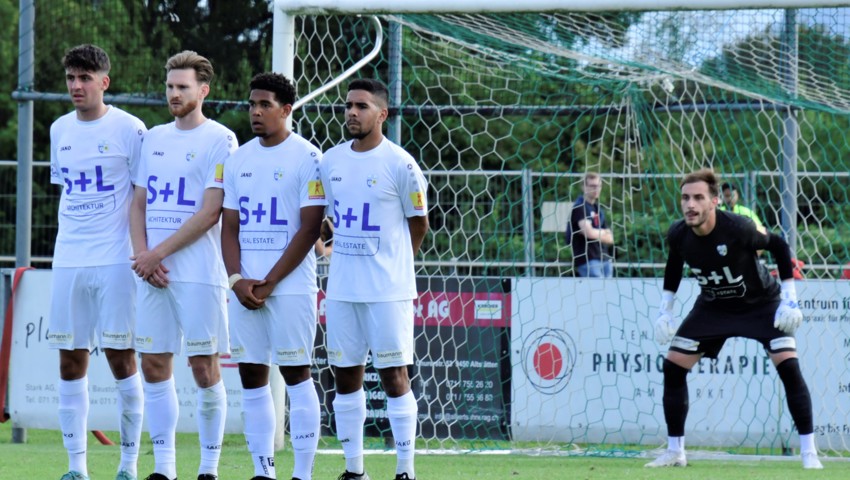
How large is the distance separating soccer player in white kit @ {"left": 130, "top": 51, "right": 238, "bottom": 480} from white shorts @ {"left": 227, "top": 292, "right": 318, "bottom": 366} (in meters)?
0.16

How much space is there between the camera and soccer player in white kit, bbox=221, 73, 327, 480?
239 inches

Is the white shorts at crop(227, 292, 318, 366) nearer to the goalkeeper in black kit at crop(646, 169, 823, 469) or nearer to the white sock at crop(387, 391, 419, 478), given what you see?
the white sock at crop(387, 391, 419, 478)

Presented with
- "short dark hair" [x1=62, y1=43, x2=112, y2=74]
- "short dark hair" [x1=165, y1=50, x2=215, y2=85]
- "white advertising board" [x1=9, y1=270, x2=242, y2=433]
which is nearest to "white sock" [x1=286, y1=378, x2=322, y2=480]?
"short dark hair" [x1=165, y1=50, x2=215, y2=85]

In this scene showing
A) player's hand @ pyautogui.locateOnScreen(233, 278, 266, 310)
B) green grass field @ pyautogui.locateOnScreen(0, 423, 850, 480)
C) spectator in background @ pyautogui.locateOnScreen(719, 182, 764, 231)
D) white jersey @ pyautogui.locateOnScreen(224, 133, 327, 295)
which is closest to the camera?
player's hand @ pyautogui.locateOnScreen(233, 278, 266, 310)

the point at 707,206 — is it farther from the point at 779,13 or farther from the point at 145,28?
the point at 145,28

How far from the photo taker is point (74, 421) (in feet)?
20.7

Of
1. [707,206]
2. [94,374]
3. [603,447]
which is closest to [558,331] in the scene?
[603,447]

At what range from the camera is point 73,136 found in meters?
6.32

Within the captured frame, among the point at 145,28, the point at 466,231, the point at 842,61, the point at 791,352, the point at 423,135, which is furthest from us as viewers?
the point at 423,135

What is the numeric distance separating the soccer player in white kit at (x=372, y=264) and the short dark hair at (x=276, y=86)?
0.31m

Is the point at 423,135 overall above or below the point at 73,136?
above

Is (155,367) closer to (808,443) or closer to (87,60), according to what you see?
(87,60)

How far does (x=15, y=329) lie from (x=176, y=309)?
12.9 ft

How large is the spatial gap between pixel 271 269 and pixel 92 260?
2.96ft
